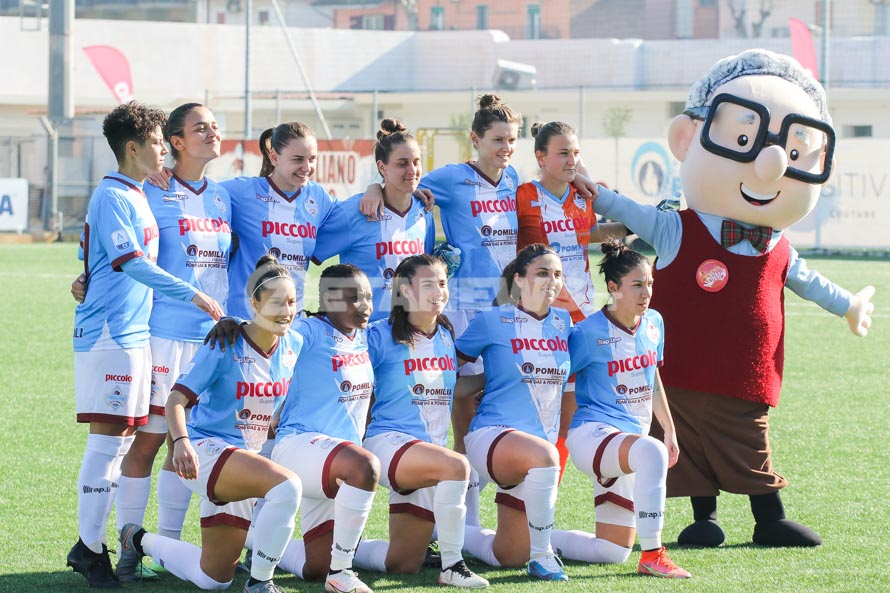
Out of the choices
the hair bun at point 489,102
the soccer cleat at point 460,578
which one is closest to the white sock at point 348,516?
the soccer cleat at point 460,578

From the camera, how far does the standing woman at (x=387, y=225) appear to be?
545cm

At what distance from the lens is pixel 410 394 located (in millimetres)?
4996

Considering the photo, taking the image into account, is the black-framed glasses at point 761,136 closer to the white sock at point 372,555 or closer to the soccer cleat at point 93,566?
the white sock at point 372,555

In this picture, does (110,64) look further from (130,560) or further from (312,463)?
(312,463)

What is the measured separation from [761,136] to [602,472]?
1.63 m

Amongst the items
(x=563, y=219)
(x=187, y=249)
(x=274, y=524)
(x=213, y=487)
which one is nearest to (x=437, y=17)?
(x=563, y=219)

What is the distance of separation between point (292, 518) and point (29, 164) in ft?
79.8

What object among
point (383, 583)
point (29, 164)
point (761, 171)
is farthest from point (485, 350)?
point (29, 164)

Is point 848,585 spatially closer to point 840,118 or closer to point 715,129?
point 715,129

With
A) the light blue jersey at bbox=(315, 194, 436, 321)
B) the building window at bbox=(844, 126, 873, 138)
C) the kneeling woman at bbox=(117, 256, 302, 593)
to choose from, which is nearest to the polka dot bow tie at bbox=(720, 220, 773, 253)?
the light blue jersey at bbox=(315, 194, 436, 321)

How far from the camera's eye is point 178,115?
5340 millimetres

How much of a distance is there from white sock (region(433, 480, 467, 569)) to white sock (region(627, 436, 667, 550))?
Answer: 27.0 inches

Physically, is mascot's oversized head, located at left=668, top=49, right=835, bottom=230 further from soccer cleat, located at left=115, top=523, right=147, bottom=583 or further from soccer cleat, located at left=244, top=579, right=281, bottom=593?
soccer cleat, located at left=115, top=523, right=147, bottom=583

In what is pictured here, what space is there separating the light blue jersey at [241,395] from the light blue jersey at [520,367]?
0.89 meters
